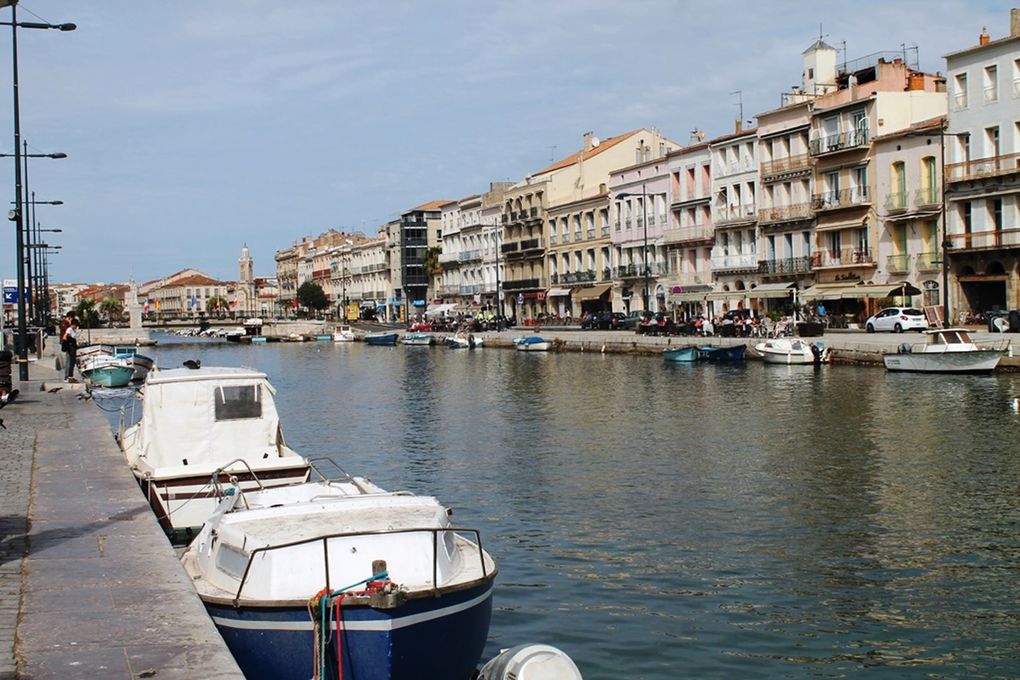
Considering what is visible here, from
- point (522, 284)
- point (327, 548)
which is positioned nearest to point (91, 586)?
point (327, 548)

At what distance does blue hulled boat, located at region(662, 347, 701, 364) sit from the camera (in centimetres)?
6216

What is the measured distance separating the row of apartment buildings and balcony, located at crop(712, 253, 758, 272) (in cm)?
13

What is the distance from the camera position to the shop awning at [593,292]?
102 m

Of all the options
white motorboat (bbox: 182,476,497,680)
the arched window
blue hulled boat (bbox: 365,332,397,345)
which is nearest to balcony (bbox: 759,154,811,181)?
the arched window

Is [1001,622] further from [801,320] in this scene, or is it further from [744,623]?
[801,320]

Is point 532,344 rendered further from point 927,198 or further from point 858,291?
point 927,198

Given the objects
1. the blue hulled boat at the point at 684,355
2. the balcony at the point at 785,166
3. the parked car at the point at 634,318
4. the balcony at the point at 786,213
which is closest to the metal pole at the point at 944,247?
the balcony at the point at 786,213

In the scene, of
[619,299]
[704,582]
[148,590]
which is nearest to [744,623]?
[704,582]

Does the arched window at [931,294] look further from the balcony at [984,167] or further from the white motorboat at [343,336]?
the white motorboat at [343,336]

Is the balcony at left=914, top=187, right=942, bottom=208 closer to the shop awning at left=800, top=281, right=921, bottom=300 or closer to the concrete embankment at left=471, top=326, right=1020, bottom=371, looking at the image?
the shop awning at left=800, top=281, right=921, bottom=300

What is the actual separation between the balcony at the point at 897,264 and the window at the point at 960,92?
8.66 m

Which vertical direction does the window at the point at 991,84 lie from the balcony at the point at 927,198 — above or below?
above

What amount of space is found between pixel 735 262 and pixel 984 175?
24.7 metres

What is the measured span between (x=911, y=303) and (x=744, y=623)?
53.7m
